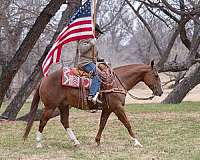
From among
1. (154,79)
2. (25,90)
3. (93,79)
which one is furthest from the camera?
(25,90)

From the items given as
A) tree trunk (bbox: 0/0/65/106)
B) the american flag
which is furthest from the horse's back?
tree trunk (bbox: 0/0/65/106)

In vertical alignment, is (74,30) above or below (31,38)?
above

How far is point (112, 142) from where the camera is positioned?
32.5 ft

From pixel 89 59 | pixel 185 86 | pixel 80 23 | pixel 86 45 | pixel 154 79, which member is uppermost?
pixel 80 23

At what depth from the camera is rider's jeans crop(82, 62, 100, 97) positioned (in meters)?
9.05

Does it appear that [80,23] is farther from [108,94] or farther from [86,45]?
[108,94]

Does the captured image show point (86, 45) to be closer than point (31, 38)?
Yes

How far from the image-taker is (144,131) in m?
11.8

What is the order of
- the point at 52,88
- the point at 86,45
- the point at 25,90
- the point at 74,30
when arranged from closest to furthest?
Answer: 1. the point at 86,45
2. the point at 52,88
3. the point at 74,30
4. the point at 25,90

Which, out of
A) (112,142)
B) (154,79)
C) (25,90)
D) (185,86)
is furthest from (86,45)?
(185,86)

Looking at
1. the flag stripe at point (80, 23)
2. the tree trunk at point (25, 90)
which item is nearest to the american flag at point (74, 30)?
the flag stripe at point (80, 23)

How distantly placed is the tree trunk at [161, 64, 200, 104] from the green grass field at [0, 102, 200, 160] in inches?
297

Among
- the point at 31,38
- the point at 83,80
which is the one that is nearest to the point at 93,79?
the point at 83,80

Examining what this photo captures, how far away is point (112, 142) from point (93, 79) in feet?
5.07
